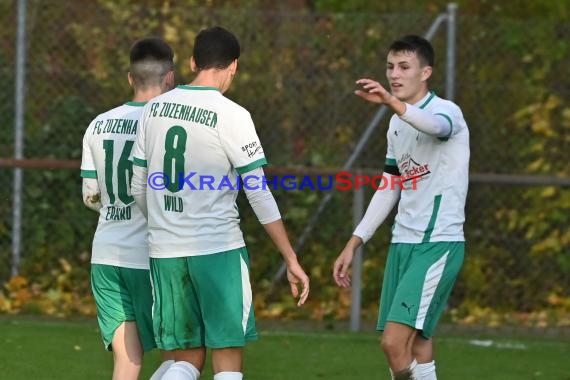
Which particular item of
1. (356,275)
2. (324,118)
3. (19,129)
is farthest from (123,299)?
(324,118)

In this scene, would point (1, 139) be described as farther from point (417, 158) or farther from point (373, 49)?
point (417, 158)

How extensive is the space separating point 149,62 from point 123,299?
3.79 feet

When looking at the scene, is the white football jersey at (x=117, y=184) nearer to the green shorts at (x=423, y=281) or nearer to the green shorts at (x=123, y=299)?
the green shorts at (x=123, y=299)

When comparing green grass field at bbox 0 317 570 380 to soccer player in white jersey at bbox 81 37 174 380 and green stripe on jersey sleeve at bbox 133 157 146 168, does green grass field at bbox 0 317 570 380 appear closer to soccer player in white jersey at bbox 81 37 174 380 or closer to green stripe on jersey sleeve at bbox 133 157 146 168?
soccer player in white jersey at bbox 81 37 174 380

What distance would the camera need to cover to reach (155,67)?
252 inches

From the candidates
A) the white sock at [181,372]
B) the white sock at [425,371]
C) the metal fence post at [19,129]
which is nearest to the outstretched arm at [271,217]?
the white sock at [181,372]

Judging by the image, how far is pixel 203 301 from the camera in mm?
5773

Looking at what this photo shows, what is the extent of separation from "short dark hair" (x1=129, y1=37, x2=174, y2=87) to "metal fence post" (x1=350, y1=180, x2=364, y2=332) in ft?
12.4

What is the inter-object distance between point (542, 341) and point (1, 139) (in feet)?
15.1

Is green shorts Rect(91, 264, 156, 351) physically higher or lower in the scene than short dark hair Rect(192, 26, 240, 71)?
lower

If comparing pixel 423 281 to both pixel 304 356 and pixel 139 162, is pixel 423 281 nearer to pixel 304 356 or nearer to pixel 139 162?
pixel 139 162

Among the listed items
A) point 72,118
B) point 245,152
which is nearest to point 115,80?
point 72,118

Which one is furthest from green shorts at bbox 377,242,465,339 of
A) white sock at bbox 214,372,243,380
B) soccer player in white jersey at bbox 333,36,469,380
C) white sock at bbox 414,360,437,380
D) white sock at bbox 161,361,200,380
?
white sock at bbox 161,361,200,380

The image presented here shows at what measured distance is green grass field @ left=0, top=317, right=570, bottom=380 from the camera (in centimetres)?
805
